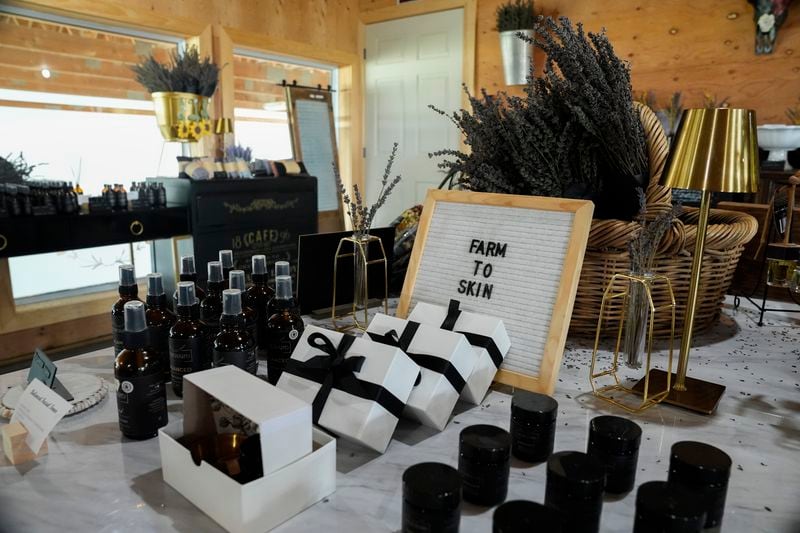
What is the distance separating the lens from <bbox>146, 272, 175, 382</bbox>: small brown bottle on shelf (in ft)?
3.42

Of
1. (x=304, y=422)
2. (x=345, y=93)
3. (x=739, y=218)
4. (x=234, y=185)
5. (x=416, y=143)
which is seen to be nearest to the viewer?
(x=304, y=422)

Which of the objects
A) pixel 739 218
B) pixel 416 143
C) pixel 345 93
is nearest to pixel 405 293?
pixel 739 218

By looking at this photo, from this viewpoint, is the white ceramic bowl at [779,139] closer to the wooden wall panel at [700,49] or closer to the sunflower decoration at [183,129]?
the wooden wall panel at [700,49]

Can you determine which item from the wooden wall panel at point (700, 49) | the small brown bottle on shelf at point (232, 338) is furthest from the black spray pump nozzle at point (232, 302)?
the wooden wall panel at point (700, 49)

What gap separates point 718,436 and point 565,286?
331mm

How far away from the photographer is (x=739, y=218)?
4.72 feet

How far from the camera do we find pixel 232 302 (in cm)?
92

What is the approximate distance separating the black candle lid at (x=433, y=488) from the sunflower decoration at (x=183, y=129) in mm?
3220

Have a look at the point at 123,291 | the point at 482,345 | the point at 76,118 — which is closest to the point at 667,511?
the point at 482,345

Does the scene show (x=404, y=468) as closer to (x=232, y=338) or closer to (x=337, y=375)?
(x=337, y=375)

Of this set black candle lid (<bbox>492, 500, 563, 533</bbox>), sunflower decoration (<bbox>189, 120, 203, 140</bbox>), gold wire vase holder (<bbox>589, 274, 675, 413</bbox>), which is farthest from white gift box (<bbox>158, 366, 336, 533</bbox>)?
sunflower decoration (<bbox>189, 120, 203, 140</bbox>)

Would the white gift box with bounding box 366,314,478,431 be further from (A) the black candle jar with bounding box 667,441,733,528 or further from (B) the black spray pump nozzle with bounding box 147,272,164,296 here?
(B) the black spray pump nozzle with bounding box 147,272,164,296

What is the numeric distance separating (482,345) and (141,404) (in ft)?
1.79

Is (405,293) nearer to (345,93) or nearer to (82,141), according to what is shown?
(82,141)
